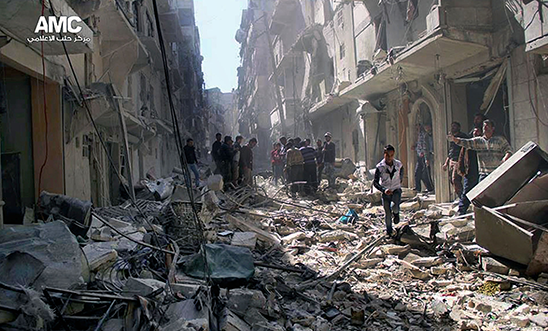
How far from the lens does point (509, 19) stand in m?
8.46

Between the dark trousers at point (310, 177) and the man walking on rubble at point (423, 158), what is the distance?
308 centimetres

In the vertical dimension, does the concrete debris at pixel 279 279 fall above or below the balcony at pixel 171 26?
below

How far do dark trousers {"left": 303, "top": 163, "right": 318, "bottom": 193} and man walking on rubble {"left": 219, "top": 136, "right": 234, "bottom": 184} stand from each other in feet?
8.09

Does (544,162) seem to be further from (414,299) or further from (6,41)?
(6,41)

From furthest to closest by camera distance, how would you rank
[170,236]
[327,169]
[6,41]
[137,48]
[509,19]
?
[327,169]
[137,48]
[509,19]
[170,236]
[6,41]

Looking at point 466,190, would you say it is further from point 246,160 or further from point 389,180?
point 246,160

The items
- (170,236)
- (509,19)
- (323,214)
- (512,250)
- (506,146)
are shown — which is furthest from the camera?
(323,214)

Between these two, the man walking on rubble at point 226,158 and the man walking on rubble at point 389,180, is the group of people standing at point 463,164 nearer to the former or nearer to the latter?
the man walking on rubble at point 389,180

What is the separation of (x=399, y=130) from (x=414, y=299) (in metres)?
10.6

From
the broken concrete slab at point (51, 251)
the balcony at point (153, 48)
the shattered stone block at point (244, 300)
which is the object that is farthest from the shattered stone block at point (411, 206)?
the balcony at point (153, 48)

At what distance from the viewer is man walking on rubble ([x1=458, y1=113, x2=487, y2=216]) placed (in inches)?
321

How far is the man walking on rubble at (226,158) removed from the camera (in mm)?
Result: 13172

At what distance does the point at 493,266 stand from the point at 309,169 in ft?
26.7

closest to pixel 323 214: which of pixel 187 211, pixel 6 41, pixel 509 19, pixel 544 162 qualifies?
pixel 187 211
